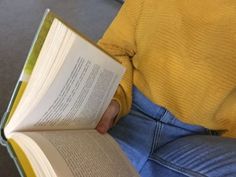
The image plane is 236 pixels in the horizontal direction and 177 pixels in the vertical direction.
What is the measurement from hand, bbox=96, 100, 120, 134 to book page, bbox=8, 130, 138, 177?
5 cm

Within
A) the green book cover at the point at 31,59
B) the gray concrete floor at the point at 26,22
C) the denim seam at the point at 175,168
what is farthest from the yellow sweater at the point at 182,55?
the gray concrete floor at the point at 26,22

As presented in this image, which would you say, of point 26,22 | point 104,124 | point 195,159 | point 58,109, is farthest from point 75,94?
point 26,22

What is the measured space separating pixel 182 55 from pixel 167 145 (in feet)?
0.56

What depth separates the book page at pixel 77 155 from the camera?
44 cm

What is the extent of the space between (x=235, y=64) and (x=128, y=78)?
0.21 meters

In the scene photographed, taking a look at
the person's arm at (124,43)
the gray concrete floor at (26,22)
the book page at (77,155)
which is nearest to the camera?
the book page at (77,155)

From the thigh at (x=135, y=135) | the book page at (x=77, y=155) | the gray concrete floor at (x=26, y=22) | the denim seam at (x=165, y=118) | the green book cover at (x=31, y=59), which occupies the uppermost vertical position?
the green book cover at (x=31, y=59)

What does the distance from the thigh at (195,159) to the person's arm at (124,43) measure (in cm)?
11

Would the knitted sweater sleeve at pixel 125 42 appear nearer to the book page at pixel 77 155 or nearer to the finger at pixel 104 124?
the finger at pixel 104 124

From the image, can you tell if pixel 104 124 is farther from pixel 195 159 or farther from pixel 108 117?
pixel 195 159

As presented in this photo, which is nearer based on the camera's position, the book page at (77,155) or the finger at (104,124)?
the book page at (77,155)

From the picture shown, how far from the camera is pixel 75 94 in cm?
54

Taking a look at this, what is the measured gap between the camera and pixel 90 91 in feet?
1.85

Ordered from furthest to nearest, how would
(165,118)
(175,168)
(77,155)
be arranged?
(165,118) → (175,168) → (77,155)
